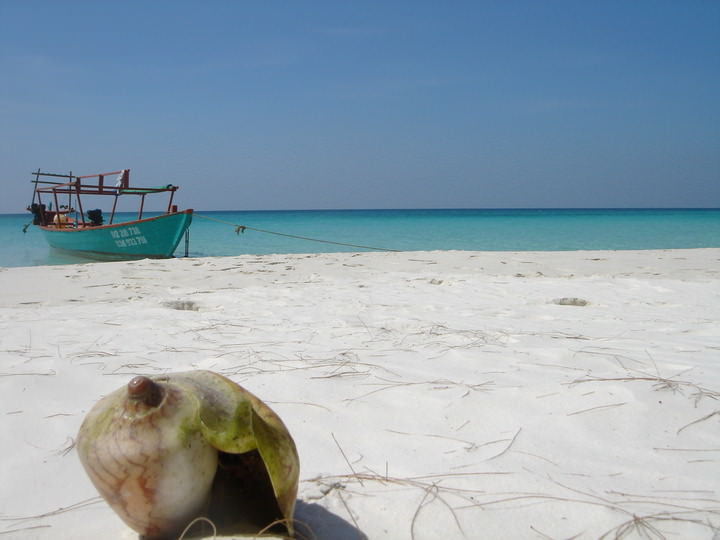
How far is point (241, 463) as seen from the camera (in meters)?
1.17

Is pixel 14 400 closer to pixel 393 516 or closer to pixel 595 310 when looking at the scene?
pixel 393 516

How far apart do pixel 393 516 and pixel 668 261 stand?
882cm

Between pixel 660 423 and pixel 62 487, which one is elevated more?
pixel 660 423

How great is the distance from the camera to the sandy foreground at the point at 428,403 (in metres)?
1.31

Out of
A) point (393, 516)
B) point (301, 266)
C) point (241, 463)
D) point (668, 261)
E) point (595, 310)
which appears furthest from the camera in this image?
point (668, 261)

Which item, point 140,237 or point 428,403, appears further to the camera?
point 140,237

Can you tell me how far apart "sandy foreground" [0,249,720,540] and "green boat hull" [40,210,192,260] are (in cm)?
889

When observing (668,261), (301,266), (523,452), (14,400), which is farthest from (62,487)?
(668,261)

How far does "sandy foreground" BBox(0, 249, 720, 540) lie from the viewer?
1.31m

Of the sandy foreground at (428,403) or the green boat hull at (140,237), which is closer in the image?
the sandy foreground at (428,403)

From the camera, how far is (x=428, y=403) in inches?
77.9

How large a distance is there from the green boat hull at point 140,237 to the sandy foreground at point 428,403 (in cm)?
889

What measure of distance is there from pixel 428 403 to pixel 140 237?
12753 millimetres

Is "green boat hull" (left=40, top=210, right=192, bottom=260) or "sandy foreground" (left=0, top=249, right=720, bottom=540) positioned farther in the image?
"green boat hull" (left=40, top=210, right=192, bottom=260)
